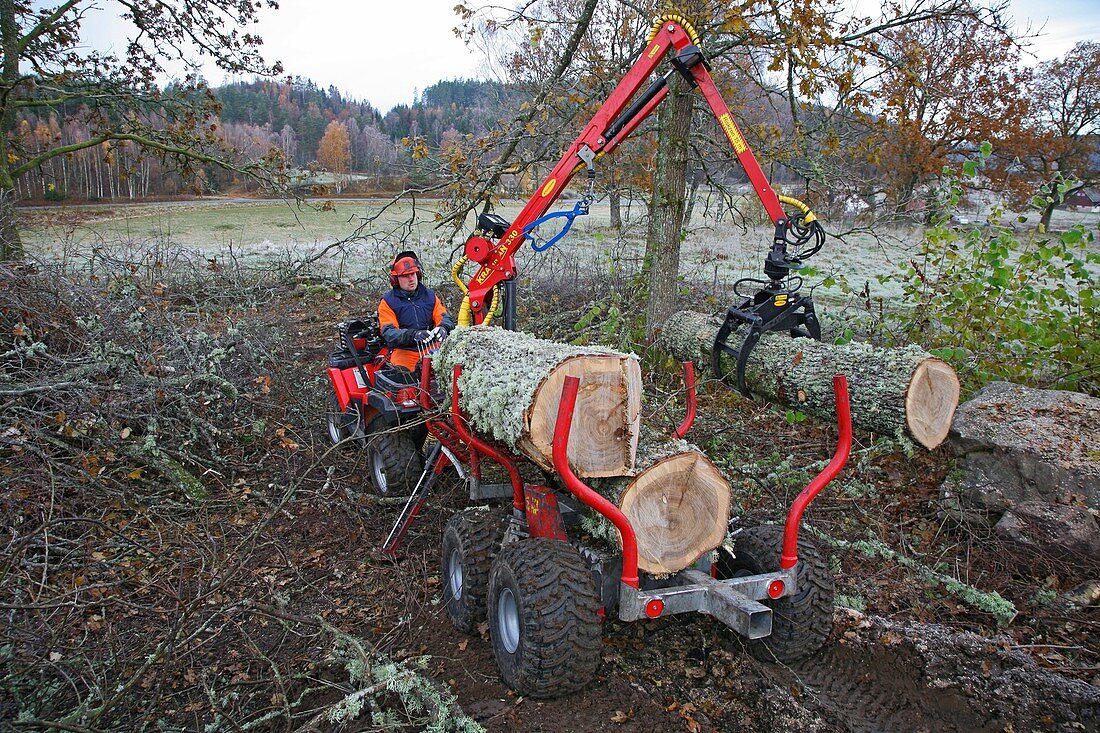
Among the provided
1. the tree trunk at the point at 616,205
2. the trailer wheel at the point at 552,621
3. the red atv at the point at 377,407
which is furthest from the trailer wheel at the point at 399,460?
the tree trunk at the point at 616,205

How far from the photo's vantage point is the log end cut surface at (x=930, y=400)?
3865 millimetres

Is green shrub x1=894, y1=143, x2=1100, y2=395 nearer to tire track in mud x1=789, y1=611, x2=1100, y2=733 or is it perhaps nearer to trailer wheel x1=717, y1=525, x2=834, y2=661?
tire track in mud x1=789, y1=611, x2=1100, y2=733

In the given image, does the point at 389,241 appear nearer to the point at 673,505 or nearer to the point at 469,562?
the point at 469,562

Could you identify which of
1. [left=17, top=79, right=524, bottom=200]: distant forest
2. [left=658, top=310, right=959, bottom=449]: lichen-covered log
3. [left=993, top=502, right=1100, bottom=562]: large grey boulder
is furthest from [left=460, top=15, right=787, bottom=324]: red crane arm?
[left=993, top=502, right=1100, bottom=562]: large grey boulder

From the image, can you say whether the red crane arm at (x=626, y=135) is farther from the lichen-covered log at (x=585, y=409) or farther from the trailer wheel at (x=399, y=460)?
the lichen-covered log at (x=585, y=409)

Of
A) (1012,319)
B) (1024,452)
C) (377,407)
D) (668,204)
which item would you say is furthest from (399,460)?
(1012,319)

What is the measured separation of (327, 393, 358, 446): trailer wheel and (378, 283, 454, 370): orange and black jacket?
0.64 meters

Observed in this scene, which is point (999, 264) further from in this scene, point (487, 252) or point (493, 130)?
point (493, 130)

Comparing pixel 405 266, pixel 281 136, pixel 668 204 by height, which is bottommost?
pixel 405 266

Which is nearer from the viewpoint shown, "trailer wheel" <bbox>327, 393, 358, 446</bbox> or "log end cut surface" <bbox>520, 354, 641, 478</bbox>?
"log end cut surface" <bbox>520, 354, 641, 478</bbox>

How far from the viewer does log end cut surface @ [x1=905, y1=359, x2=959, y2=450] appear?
387 centimetres

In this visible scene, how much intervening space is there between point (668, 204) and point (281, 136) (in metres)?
12.3

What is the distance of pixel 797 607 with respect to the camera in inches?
132

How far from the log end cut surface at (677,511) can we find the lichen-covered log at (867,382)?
3.56 feet
